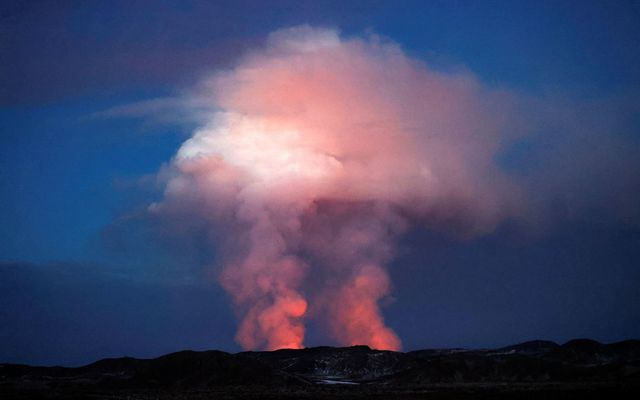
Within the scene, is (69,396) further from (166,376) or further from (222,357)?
(222,357)

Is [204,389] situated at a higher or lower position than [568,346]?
lower

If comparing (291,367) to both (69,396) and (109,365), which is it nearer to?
(109,365)

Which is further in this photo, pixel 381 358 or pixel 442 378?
pixel 381 358

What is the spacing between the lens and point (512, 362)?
16600 centimetres

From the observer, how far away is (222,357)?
15625cm

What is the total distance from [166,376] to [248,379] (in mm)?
16602

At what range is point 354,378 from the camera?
184 metres

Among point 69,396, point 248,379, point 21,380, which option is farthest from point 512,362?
point 21,380

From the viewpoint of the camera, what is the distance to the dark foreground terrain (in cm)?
11450

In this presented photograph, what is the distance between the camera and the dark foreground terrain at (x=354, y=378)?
11450cm

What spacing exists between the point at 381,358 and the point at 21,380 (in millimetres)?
89511

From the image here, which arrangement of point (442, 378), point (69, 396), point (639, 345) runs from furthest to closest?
point (639, 345)
point (442, 378)
point (69, 396)

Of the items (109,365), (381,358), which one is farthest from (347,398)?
(109,365)

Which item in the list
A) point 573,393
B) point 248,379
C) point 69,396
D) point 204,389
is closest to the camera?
point 573,393
